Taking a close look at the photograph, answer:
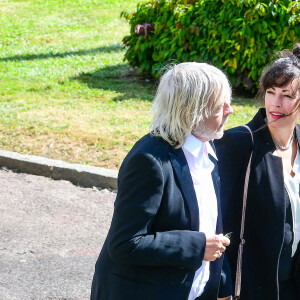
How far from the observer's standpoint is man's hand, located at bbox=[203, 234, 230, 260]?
8.70ft

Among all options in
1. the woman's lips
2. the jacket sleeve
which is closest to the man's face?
the jacket sleeve

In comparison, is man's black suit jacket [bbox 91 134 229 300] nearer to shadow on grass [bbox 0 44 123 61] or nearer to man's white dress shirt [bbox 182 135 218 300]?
man's white dress shirt [bbox 182 135 218 300]

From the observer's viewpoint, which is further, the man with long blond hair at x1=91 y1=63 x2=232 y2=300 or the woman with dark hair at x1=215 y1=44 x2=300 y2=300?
the woman with dark hair at x1=215 y1=44 x2=300 y2=300

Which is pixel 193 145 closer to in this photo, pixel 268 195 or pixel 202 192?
pixel 202 192

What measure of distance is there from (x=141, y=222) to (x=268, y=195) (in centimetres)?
83

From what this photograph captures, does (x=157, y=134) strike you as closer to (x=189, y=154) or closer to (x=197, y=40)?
(x=189, y=154)

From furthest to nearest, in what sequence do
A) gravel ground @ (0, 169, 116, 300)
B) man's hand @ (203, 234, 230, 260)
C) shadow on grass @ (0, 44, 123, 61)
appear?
shadow on grass @ (0, 44, 123, 61) → gravel ground @ (0, 169, 116, 300) → man's hand @ (203, 234, 230, 260)

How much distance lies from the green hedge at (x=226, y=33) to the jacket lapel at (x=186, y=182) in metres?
6.98

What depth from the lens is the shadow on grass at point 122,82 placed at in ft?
33.2

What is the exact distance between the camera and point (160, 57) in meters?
10.3

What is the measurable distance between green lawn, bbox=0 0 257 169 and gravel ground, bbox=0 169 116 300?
2.06 feet

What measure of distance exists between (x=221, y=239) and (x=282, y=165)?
0.66 meters

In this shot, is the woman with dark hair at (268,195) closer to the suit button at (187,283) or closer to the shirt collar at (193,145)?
the shirt collar at (193,145)

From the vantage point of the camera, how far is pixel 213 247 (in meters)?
2.66
